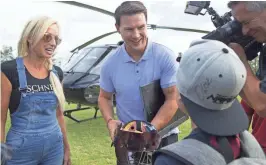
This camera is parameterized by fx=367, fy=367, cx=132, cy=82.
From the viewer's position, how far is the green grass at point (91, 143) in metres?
5.29

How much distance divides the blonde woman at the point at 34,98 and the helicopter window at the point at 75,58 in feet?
21.3

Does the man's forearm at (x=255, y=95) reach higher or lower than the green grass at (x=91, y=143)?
higher

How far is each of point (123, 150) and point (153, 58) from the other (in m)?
0.70

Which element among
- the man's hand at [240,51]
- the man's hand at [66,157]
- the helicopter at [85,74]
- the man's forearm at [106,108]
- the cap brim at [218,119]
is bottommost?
the helicopter at [85,74]

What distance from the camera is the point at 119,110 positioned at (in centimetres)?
227

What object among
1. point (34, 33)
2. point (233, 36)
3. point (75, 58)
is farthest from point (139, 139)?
point (75, 58)

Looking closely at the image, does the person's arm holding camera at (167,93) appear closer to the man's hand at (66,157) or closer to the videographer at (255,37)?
the videographer at (255,37)

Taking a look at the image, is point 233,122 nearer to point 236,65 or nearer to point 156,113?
point 236,65

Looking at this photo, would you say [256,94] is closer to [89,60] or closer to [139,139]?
[139,139]

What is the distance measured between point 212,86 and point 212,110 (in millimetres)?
99

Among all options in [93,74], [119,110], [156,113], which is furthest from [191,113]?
[93,74]

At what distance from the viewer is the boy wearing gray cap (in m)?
1.05

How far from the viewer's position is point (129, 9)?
2164mm

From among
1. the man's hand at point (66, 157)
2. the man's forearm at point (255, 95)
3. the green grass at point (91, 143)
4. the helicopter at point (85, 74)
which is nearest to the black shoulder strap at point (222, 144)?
the man's forearm at point (255, 95)
